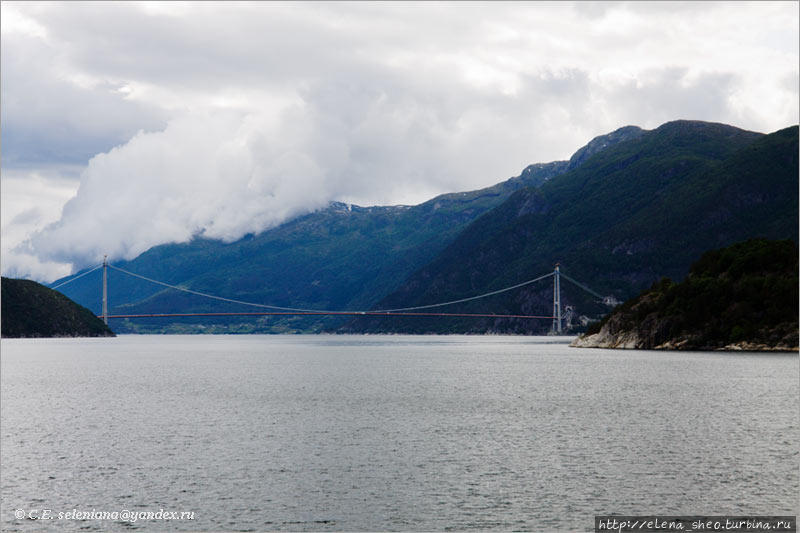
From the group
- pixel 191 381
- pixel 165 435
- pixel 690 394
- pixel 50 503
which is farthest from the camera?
pixel 191 381

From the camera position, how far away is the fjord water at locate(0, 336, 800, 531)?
1056 inches

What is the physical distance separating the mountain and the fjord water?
59.8 metres

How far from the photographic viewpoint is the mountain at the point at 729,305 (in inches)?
4988

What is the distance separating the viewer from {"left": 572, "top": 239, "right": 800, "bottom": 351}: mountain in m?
127

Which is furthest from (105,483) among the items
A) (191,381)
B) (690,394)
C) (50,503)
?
(191,381)

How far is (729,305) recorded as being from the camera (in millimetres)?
135250

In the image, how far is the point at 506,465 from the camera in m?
34.1

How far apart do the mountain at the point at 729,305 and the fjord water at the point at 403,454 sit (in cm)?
5984

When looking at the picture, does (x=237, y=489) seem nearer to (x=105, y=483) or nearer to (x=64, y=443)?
(x=105, y=483)

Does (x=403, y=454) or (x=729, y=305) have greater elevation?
(x=729, y=305)

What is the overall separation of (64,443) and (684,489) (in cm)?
2999

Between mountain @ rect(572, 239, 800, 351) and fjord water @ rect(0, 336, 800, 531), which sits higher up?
mountain @ rect(572, 239, 800, 351)

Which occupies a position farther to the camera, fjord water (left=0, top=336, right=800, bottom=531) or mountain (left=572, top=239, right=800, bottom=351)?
mountain (left=572, top=239, right=800, bottom=351)

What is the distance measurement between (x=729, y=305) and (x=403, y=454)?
11283 centimetres
